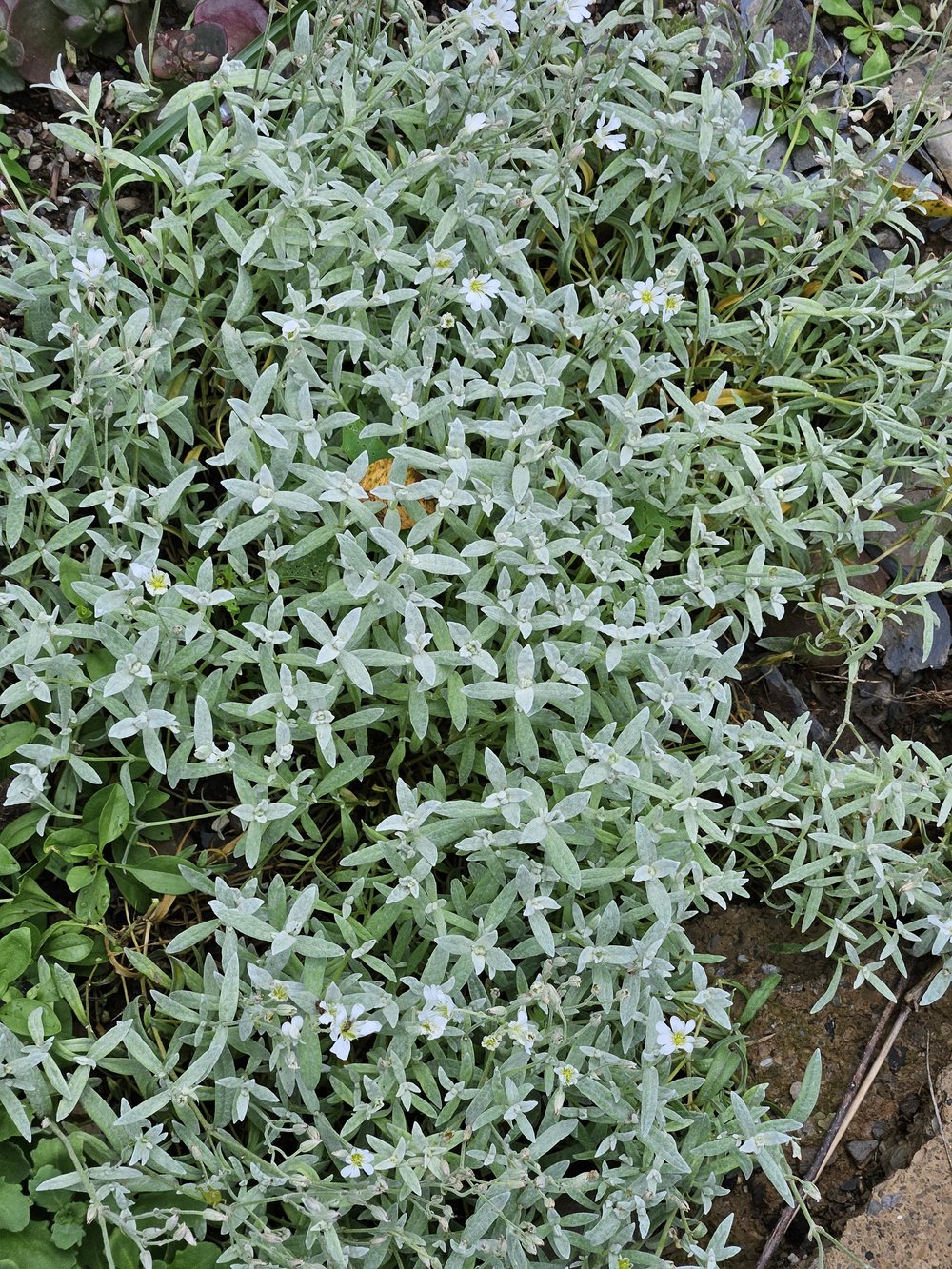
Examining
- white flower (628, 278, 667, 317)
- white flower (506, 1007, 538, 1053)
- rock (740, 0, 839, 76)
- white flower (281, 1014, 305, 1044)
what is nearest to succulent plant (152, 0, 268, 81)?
white flower (628, 278, 667, 317)

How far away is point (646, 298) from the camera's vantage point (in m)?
3.24

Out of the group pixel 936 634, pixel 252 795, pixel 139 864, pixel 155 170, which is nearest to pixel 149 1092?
pixel 139 864

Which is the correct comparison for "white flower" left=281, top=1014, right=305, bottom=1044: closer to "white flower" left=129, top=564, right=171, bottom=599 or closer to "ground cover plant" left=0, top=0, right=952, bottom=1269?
"ground cover plant" left=0, top=0, right=952, bottom=1269

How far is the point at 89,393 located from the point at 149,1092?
1.83 m

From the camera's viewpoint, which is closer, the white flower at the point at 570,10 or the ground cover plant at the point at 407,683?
the ground cover plant at the point at 407,683

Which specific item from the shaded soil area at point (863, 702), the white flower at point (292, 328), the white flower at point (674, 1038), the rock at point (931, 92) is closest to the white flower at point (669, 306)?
the white flower at point (292, 328)

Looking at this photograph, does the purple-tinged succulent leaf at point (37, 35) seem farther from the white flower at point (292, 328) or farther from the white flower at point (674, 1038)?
the white flower at point (674, 1038)

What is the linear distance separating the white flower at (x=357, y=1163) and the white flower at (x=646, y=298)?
2.43m

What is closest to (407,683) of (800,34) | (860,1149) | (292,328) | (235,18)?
(292,328)

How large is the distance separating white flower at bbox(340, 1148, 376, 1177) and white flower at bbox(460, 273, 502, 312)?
226 cm

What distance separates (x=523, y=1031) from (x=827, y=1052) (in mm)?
1398

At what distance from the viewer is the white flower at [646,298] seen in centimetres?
321

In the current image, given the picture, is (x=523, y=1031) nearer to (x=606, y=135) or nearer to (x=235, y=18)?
(x=606, y=135)

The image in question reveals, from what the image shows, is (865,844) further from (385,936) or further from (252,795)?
(252,795)
